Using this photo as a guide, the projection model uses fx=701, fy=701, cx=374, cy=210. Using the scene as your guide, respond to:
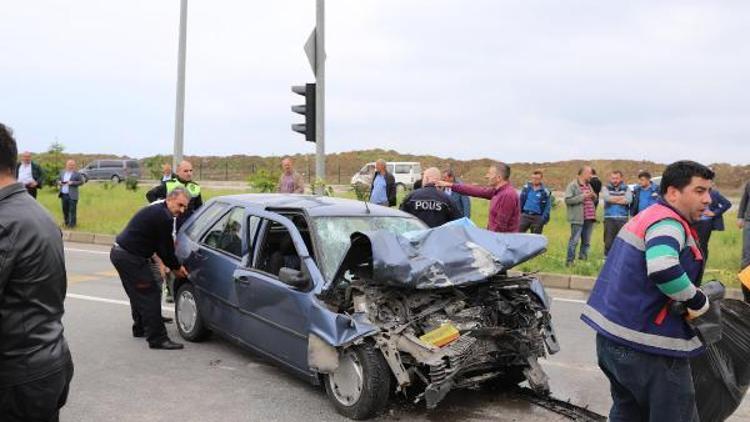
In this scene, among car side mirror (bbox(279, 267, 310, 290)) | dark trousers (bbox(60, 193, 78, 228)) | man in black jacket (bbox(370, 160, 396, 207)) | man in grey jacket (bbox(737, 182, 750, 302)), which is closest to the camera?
→ car side mirror (bbox(279, 267, 310, 290))

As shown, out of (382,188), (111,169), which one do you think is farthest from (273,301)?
(111,169)

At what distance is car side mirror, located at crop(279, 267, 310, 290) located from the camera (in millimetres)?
5051

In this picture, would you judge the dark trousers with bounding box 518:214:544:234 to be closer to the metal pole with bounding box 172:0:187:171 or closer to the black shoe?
the black shoe

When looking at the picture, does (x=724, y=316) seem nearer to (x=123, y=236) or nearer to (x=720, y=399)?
(x=720, y=399)

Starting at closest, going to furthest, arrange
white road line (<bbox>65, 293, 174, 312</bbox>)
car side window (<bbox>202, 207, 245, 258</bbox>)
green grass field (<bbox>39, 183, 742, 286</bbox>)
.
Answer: car side window (<bbox>202, 207, 245, 258</bbox>)
white road line (<bbox>65, 293, 174, 312</bbox>)
green grass field (<bbox>39, 183, 742, 286</bbox>)

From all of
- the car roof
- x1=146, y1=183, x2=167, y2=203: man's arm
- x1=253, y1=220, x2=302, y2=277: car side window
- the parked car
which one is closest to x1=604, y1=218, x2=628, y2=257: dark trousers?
the car roof

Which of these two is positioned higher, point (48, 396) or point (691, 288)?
point (691, 288)

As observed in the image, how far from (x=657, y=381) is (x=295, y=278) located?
2.64 meters

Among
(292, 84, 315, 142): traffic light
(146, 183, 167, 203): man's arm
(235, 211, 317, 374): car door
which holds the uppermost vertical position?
(292, 84, 315, 142): traffic light

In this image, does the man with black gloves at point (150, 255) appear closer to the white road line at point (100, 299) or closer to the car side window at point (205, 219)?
the car side window at point (205, 219)

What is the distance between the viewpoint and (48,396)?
104 inches

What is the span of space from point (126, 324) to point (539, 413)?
4.60 metres

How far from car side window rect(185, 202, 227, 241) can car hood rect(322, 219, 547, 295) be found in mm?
2298

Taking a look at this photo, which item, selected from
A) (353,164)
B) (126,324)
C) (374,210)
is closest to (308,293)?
(374,210)
